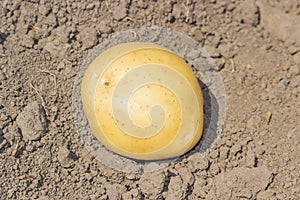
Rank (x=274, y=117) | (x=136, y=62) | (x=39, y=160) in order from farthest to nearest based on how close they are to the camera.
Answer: (x=274, y=117) → (x=39, y=160) → (x=136, y=62)

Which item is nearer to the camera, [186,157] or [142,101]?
[142,101]

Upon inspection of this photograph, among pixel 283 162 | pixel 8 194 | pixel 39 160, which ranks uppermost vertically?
pixel 283 162

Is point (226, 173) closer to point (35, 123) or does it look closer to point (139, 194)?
point (139, 194)

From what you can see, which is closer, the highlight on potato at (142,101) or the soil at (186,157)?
the highlight on potato at (142,101)

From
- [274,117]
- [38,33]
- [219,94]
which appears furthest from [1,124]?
[274,117]

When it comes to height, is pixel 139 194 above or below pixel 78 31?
below
